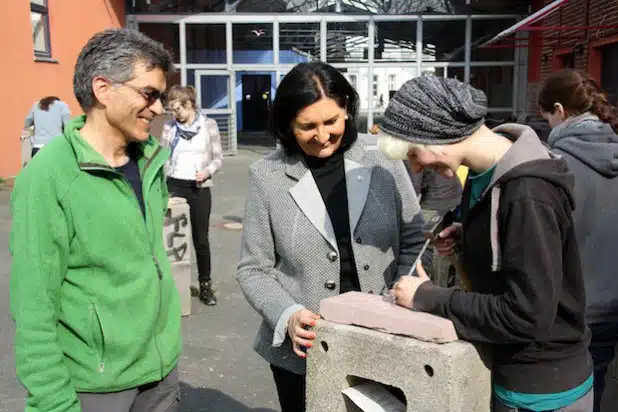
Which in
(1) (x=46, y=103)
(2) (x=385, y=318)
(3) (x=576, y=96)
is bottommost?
(2) (x=385, y=318)

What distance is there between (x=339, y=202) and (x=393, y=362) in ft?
2.39

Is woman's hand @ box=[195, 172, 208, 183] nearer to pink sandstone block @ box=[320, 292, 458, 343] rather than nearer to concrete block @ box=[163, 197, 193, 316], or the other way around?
concrete block @ box=[163, 197, 193, 316]

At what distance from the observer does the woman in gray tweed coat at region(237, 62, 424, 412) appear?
211 centimetres

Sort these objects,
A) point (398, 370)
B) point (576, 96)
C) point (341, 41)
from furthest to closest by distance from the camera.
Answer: point (341, 41), point (576, 96), point (398, 370)

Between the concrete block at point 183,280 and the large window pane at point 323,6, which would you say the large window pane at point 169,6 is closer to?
the large window pane at point 323,6

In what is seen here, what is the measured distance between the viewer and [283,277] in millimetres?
Answer: 2215

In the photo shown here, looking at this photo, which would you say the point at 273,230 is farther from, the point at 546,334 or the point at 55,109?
the point at 55,109

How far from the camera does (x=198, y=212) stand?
5582 mm

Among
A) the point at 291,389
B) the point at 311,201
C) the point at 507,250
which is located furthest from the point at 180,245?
the point at 507,250

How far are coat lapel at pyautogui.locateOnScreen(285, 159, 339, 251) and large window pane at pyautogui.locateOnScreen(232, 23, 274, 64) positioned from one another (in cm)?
1640

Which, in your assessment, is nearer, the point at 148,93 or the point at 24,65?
the point at 148,93

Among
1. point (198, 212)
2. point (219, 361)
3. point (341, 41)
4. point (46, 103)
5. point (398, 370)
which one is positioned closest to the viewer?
point (398, 370)

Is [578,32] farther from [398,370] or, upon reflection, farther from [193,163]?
[398,370]

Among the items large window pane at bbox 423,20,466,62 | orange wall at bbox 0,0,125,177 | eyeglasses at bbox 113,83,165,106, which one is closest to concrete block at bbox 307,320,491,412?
eyeglasses at bbox 113,83,165,106
